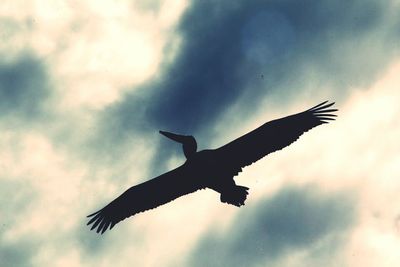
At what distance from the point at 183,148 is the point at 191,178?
0.95 metres

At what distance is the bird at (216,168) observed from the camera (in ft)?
59.8

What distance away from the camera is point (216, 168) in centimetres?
1841

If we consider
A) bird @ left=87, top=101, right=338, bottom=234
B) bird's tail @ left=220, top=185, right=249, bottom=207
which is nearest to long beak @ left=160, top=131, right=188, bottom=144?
bird @ left=87, top=101, right=338, bottom=234

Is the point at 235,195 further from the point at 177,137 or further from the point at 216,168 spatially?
the point at 177,137

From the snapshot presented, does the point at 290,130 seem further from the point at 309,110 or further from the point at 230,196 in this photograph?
the point at 230,196

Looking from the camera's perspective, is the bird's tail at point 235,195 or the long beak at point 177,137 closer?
the bird's tail at point 235,195

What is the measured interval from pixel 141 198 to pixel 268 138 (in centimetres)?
431

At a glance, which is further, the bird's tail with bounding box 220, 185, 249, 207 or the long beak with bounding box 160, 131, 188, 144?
the long beak with bounding box 160, 131, 188, 144

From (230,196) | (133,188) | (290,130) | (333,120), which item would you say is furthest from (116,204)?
(333,120)

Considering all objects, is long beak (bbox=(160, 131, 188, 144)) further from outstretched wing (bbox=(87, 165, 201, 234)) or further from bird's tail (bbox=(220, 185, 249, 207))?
bird's tail (bbox=(220, 185, 249, 207))

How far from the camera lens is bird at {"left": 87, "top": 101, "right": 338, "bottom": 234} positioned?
1822 cm

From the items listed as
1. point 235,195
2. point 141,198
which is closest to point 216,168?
point 235,195

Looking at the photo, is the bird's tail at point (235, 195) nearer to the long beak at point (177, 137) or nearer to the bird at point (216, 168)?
the bird at point (216, 168)

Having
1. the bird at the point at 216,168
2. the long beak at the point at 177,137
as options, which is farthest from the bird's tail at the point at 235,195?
the long beak at the point at 177,137
